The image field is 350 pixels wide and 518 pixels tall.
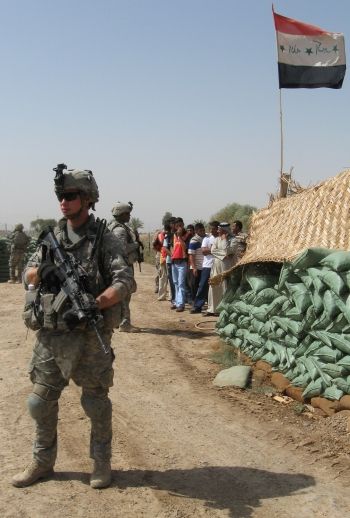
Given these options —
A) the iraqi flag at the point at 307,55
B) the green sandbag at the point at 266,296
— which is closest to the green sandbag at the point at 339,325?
the green sandbag at the point at 266,296

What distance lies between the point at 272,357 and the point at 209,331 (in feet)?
9.89

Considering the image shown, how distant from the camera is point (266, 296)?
588cm

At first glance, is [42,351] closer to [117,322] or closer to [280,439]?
[117,322]

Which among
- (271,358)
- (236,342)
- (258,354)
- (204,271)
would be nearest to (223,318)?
(236,342)

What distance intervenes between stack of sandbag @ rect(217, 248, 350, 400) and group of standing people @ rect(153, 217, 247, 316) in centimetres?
300

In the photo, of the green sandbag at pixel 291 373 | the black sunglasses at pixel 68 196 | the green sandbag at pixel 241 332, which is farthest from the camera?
the green sandbag at pixel 241 332

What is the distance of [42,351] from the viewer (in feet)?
11.1

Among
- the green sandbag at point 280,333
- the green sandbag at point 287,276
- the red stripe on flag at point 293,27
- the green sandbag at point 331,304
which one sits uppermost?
the red stripe on flag at point 293,27

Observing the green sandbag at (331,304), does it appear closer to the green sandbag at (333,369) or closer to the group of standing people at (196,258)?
the green sandbag at (333,369)

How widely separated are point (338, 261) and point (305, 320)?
0.65 metres

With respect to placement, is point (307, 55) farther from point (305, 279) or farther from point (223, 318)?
point (305, 279)

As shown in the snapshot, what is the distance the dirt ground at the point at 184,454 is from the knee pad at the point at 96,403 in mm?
458

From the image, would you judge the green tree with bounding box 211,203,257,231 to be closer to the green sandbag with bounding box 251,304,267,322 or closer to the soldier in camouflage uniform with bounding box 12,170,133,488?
the green sandbag with bounding box 251,304,267,322

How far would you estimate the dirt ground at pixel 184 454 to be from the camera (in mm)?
3268
